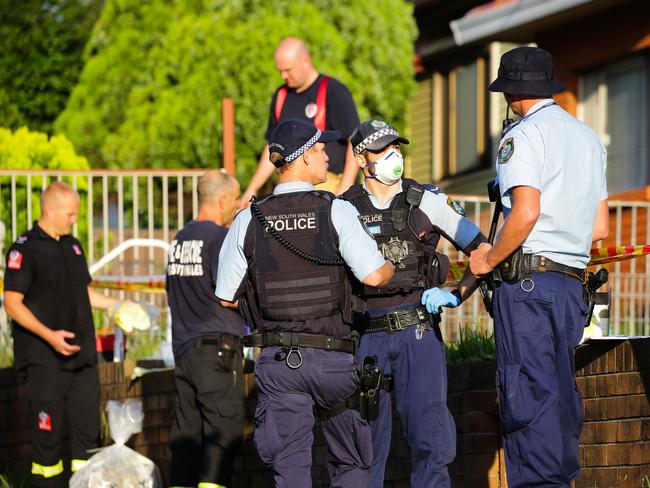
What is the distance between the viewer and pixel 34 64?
29016mm

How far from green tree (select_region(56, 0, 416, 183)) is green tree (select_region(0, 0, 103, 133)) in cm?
554

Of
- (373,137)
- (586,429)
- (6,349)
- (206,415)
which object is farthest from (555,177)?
(6,349)

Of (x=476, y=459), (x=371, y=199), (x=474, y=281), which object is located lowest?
(x=476, y=459)

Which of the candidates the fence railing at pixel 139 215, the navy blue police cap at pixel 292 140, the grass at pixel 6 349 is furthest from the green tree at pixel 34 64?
the navy blue police cap at pixel 292 140

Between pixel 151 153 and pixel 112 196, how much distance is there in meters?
10.2

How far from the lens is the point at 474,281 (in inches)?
257

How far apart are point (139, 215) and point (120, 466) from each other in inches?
184

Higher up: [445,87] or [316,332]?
[445,87]

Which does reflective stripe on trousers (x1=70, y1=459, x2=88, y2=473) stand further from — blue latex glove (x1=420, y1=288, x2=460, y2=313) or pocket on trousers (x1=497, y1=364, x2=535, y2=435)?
pocket on trousers (x1=497, y1=364, x2=535, y2=435)

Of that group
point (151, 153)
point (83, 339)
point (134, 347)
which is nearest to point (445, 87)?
point (151, 153)

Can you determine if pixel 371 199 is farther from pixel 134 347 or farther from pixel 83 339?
pixel 134 347

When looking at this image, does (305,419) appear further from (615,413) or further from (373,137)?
(615,413)

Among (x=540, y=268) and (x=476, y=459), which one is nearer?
(x=540, y=268)

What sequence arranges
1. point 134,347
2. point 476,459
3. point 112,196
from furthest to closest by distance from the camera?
1. point 112,196
2. point 134,347
3. point 476,459
